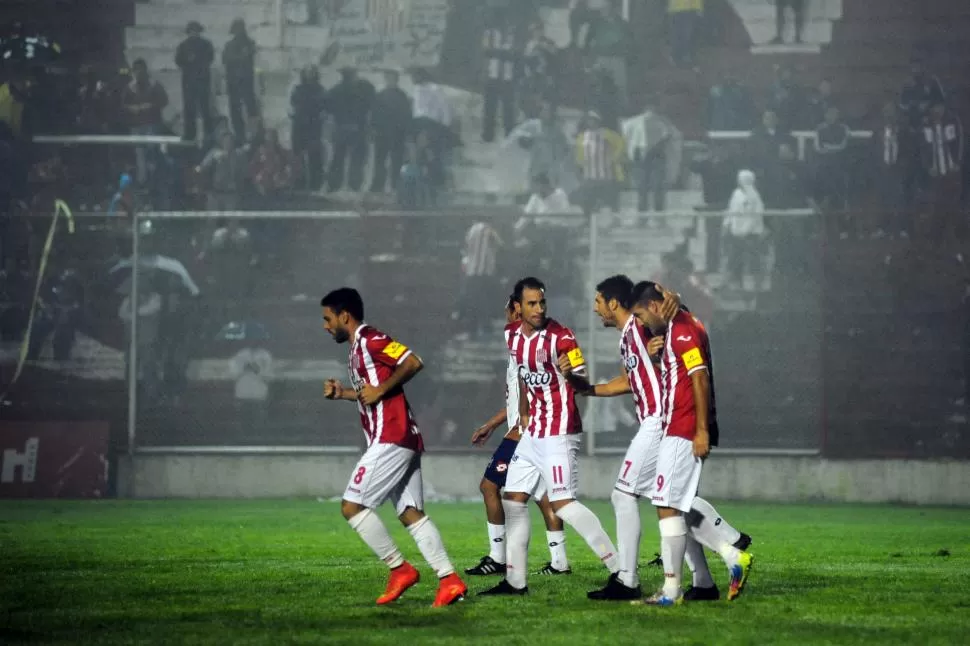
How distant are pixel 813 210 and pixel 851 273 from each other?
1113mm

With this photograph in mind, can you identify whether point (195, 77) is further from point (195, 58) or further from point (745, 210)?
point (745, 210)

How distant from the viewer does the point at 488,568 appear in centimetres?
1081

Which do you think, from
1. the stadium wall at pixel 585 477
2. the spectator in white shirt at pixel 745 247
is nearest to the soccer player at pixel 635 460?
the stadium wall at pixel 585 477

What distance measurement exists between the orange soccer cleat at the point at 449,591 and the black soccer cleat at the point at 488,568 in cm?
190

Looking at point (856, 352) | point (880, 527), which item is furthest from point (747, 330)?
point (880, 527)

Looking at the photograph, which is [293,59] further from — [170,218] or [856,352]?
[856,352]

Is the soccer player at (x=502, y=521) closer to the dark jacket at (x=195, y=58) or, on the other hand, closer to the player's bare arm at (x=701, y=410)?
the player's bare arm at (x=701, y=410)

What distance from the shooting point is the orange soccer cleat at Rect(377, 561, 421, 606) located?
897 centimetres

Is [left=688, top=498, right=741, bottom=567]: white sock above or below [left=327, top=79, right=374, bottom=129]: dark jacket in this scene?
below

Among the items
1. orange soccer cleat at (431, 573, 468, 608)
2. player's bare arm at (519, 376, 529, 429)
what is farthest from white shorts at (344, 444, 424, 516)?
player's bare arm at (519, 376, 529, 429)

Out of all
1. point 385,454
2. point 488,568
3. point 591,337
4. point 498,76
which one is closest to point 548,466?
point 385,454

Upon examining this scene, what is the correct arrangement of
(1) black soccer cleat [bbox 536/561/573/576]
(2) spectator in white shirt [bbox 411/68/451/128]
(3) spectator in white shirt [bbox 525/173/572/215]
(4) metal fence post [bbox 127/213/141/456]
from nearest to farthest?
(1) black soccer cleat [bbox 536/561/573/576] → (4) metal fence post [bbox 127/213/141/456] → (3) spectator in white shirt [bbox 525/173/572/215] → (2) spectator in white shirt [bbox 411/68/451/128]

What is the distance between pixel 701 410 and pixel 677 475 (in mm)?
415

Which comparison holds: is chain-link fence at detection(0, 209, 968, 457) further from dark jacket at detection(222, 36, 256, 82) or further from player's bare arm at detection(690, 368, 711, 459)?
player's bare arm at detection(690, 368, 711, 459)
